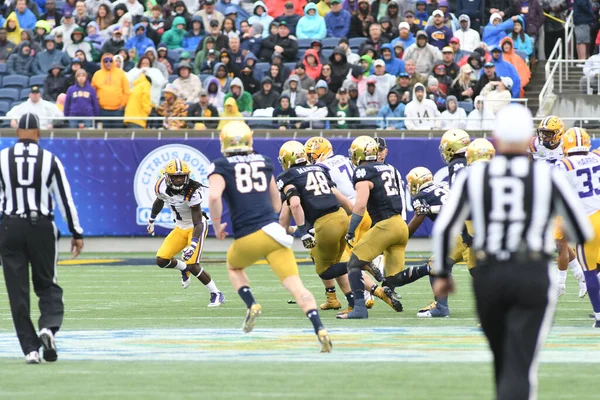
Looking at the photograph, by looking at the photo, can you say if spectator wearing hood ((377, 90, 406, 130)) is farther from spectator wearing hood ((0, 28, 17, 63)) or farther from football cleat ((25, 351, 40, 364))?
football cleat ((25, 351, 40, 364))

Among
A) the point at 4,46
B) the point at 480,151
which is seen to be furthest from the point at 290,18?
the point at 480,151

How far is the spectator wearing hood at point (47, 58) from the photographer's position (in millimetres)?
23734

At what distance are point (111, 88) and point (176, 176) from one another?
27.3 feet

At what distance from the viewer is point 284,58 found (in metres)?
23.5

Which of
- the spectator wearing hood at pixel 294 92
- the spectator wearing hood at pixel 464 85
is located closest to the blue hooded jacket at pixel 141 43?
the spectator wearing hood at pixel 294 92

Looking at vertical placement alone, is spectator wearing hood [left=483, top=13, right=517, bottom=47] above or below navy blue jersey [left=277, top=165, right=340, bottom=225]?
above

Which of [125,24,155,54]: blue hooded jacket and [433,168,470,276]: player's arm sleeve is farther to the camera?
[125,24,155,54]: blue hooded jacket

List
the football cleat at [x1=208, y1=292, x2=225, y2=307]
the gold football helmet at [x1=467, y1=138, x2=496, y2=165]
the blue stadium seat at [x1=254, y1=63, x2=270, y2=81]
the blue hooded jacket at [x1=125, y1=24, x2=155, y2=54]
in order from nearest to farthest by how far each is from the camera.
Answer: the gold football helmet at [x1=467, y1=138, x2=496, y2=165] < the football cleat at [x1=208, y1=292, x2=225, y2=307] < the blue stadium seat at [x1=254, y1=63, x2=270, y2=81] < the blue hooded jacket at [x1=125, y1=24, x2=155, y2=54]

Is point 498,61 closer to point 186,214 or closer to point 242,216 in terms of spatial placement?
point 186,214

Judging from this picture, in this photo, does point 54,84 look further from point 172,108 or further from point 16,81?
point 172,108

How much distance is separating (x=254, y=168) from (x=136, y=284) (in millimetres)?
7146

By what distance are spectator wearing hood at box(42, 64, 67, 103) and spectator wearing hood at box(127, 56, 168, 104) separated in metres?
1.32

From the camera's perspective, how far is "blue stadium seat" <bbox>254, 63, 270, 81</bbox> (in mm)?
23188

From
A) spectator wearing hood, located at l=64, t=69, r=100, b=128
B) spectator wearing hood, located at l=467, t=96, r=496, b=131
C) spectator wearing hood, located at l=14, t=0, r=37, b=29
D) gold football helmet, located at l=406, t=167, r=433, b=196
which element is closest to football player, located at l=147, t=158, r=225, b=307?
gold football helmet, located at l=406, t=167, r=433, b=196
